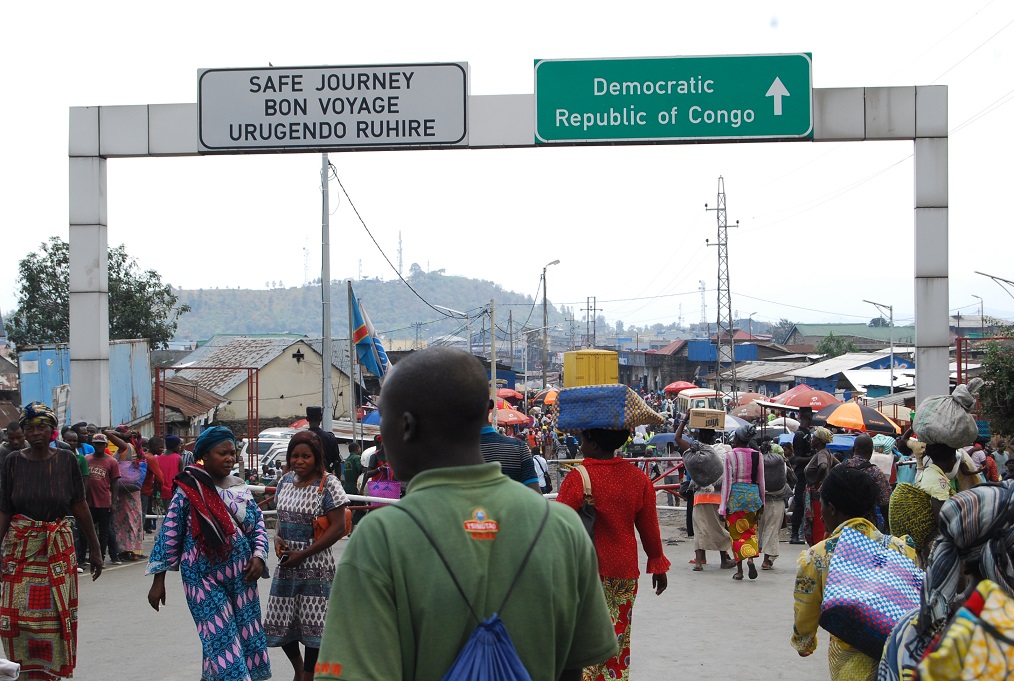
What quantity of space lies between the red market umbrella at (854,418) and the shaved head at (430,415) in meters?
16.4

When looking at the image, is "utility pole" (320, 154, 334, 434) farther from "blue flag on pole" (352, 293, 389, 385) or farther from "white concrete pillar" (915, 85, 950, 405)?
"white concrete pillar" (915, 85, 950, 405)

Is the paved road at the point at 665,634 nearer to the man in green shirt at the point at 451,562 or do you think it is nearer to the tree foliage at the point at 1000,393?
the man in green shirt at the point at 451,562

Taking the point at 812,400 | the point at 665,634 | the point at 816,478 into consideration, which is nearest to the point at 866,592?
the point at 665,634

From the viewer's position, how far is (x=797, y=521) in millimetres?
14266

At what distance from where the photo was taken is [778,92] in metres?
11.2

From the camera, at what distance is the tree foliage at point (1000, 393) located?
21.5m

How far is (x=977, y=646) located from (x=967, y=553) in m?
0.71

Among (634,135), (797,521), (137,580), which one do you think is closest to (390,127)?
(634,135)

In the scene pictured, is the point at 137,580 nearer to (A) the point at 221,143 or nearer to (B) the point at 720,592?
(A) the point at 221,143

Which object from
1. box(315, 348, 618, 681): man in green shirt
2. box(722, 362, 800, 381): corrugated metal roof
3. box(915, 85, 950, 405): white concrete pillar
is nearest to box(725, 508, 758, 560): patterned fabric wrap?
box(915, 85, 950, 405): white concrete pillar

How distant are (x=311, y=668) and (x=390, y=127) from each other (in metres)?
6.49

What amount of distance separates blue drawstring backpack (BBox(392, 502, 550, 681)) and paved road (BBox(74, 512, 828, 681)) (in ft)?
16.7

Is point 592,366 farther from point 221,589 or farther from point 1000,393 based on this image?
point 1000,393

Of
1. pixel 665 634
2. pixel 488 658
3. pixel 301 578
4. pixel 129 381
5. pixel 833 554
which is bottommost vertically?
pixel 665 634
